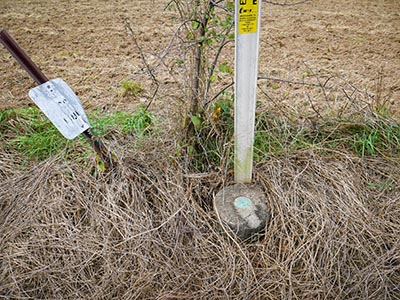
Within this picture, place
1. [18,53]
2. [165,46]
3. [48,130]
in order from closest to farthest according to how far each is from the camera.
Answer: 1. [18,53]
2. [48,130]
3. [165,46]

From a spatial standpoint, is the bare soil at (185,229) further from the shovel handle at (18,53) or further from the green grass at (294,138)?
the shovel handle at (18,53)

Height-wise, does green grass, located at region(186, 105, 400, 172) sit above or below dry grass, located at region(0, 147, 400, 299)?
above

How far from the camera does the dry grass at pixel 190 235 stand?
63.7 inches

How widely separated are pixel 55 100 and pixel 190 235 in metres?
0.99

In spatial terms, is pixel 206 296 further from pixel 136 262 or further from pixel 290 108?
pixel 290 108

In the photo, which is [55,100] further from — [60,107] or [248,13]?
[248,13]

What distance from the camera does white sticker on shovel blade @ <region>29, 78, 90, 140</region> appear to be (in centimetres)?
153

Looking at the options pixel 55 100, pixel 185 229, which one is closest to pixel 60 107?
pixel 55 100

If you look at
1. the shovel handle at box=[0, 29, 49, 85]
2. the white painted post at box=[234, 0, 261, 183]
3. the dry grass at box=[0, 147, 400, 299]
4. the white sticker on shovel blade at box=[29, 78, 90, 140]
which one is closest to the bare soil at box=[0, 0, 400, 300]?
the dry grass at box=[0, 147, 400, 299]

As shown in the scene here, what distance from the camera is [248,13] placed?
1.38m

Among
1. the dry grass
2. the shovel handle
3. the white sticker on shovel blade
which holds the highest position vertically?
the shovel handle

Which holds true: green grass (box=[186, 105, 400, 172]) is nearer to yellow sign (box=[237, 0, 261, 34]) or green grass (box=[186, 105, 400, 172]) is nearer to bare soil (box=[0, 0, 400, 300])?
bare soil (box=[0, 0, 400, 300])

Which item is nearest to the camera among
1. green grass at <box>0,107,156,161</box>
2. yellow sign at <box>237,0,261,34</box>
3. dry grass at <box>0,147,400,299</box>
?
yellow sign at <box>237,0,261,34</box>

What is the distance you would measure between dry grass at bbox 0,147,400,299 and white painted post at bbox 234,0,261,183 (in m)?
0.18
